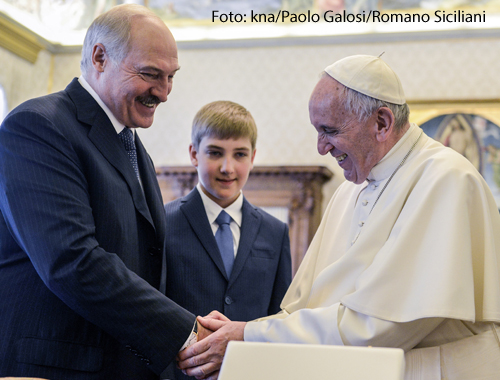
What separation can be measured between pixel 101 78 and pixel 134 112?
0.19m

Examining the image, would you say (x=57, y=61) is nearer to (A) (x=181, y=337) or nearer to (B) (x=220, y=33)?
(B) (x=220, y=33)

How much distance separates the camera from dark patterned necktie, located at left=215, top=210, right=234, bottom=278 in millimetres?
3094

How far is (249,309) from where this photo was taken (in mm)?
3002

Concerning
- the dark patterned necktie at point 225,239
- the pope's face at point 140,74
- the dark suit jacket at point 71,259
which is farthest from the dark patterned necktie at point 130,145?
the dark patterned necktie at point 225,239

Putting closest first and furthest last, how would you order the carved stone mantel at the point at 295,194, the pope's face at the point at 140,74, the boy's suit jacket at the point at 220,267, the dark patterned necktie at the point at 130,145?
the pope's face at the point at 140,74, the dark patterned necktie at the point at 130,145, the boy's suit jacket at the point at 220,267, the carved stone mantel at the point at 295,194

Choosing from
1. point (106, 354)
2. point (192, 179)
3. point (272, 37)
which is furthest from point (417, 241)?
point (272, 37)

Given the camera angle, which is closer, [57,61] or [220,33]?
[220,33]

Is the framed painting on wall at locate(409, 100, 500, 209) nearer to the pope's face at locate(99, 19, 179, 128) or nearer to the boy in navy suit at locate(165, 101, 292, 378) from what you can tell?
the boy in navy suit at locate(165, 101, 292, 378)

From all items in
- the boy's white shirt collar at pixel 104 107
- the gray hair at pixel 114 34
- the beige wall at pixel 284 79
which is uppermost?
the beige wall at pixel 284 79

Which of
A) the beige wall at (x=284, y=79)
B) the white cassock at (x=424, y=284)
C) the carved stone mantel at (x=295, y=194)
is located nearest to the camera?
the white cassock at (x=424, y=284)

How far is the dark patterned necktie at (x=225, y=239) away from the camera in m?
3.09

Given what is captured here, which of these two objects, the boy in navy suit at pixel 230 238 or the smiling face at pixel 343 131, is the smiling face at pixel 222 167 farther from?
the smiling face at pixel 343 131

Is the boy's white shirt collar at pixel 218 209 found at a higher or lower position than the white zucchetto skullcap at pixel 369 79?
lower

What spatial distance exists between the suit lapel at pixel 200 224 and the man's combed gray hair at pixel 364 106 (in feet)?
3.18
